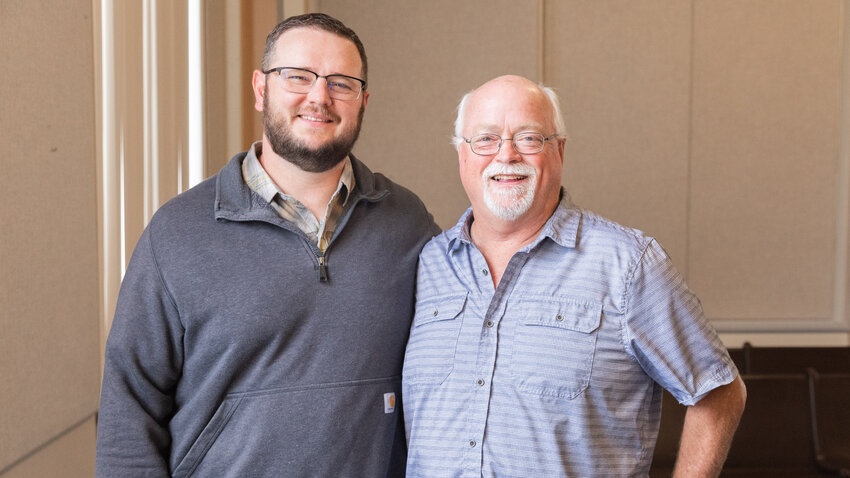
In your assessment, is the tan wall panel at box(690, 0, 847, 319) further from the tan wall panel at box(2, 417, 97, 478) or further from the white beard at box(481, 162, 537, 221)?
the tan wall panel at box(2, 417, 97, 478)

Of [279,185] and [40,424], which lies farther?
[279,185]

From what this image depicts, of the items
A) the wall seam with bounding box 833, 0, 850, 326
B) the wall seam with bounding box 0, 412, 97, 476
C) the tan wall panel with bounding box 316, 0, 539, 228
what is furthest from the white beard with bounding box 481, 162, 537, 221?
the wall seam with bounding box 833, 0, 850, 326

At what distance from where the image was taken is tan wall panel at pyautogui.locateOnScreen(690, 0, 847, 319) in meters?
4.52

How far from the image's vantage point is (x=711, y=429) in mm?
1679

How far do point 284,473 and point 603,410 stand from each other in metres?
0.71

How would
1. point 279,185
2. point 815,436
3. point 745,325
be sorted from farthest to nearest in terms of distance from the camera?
point 745,325 < point 815,436 < point 279,185

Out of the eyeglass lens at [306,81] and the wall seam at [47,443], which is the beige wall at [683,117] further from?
the wall seam at [47,443]

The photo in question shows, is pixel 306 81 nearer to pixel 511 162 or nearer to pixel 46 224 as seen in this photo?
pixel 511 162

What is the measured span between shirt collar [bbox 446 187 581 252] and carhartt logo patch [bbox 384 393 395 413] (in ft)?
1.26

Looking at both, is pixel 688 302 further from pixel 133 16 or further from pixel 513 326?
pixel 133 16

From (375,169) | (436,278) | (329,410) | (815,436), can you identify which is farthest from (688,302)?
(375,169)

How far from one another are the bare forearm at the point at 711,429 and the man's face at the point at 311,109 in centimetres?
102

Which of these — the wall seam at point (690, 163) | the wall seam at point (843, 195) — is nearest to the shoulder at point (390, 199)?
the wall seam at point (690, 163)

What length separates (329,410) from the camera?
1655 mm
